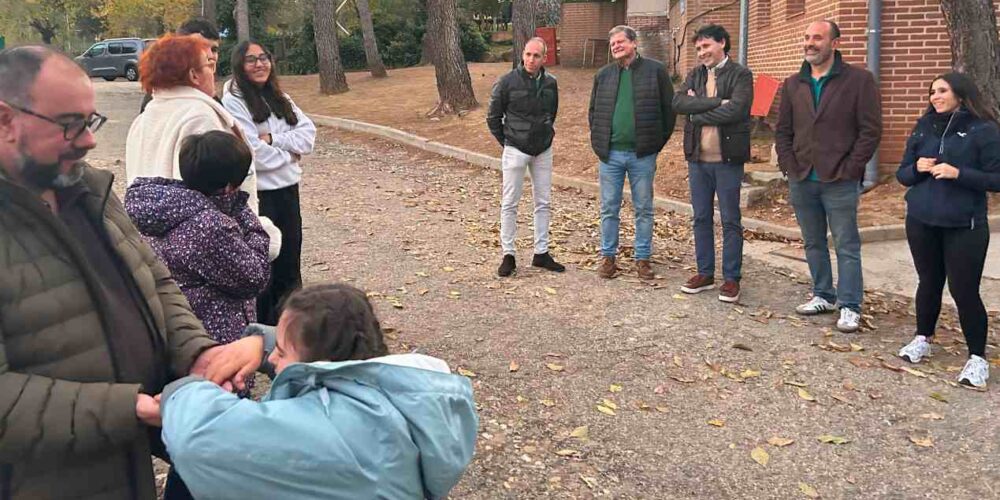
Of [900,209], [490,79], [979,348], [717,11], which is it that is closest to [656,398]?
[979,348]

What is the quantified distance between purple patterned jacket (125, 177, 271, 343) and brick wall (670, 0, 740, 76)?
50.8ft

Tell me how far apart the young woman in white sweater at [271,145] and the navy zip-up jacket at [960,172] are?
374cm

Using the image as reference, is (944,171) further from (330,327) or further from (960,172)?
(330,327)

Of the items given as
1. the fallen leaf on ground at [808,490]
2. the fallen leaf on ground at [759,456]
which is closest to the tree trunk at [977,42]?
the fallen leaf on ground at [759,456]

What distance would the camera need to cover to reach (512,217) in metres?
7.27

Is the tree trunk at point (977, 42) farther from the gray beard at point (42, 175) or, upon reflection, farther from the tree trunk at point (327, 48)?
the tree trunk at point (327, 48)

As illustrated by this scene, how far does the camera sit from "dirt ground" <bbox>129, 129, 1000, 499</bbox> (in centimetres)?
395

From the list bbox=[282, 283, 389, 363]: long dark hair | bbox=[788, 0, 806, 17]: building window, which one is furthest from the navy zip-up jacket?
bbox=[788, 0, 806, 17]: building window

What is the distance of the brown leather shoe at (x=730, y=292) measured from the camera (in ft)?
21.4

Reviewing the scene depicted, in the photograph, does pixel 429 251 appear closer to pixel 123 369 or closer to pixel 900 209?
pixel 900 209

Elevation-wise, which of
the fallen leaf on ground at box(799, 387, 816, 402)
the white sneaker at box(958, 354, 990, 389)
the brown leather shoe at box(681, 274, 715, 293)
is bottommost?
the fallen leaf on ground at box(799, 387, 816, 402)

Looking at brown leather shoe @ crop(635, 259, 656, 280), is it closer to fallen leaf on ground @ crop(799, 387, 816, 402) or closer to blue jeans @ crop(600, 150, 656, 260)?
blue jeans @ crop(600, 150, 656, 260)

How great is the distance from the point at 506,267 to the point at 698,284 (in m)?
1.61

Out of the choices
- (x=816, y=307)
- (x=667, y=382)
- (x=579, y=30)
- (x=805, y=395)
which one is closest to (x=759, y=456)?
(x=805, y=395)
